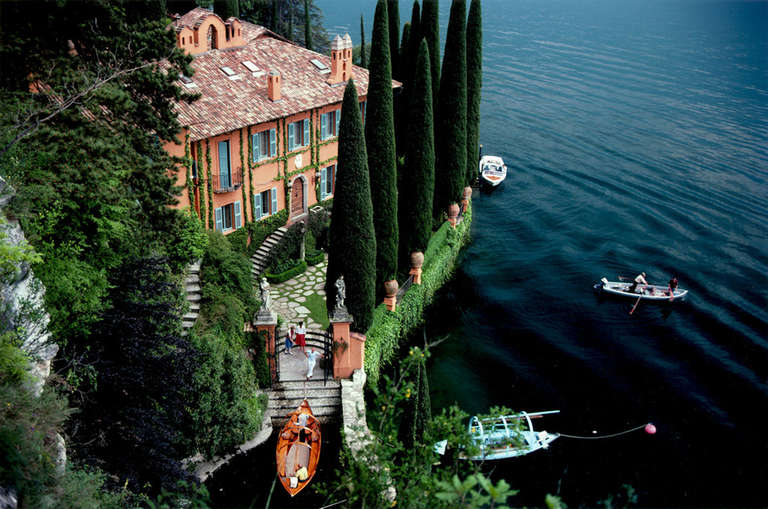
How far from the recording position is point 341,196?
81.7 feet

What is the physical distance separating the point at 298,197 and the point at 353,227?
39.2 ft

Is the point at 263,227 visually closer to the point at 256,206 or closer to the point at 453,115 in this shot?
the point at 256,206

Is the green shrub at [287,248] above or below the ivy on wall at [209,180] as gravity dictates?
below

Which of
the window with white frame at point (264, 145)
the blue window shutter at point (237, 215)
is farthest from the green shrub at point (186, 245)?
the window with white frame at point (264, 145)

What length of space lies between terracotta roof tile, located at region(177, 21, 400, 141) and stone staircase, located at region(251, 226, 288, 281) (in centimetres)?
606

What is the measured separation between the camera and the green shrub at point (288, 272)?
31.6m

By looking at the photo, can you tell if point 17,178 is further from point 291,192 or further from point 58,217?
point 291,192

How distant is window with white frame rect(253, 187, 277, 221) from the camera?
3353cm

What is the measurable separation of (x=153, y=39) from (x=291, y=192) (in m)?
14.4

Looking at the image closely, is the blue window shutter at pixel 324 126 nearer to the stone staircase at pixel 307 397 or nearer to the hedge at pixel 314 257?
the hedge at pixel 314 257

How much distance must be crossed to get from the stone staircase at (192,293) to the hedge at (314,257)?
805cm

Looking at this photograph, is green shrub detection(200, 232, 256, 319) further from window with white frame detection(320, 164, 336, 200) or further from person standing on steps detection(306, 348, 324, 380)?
window with white frame detection(320, 164, 336, 200)

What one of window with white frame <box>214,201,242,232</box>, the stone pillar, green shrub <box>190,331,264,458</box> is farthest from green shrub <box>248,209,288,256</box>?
green shrub <box>190,331,264,458</box>

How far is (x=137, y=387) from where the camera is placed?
662 inches
